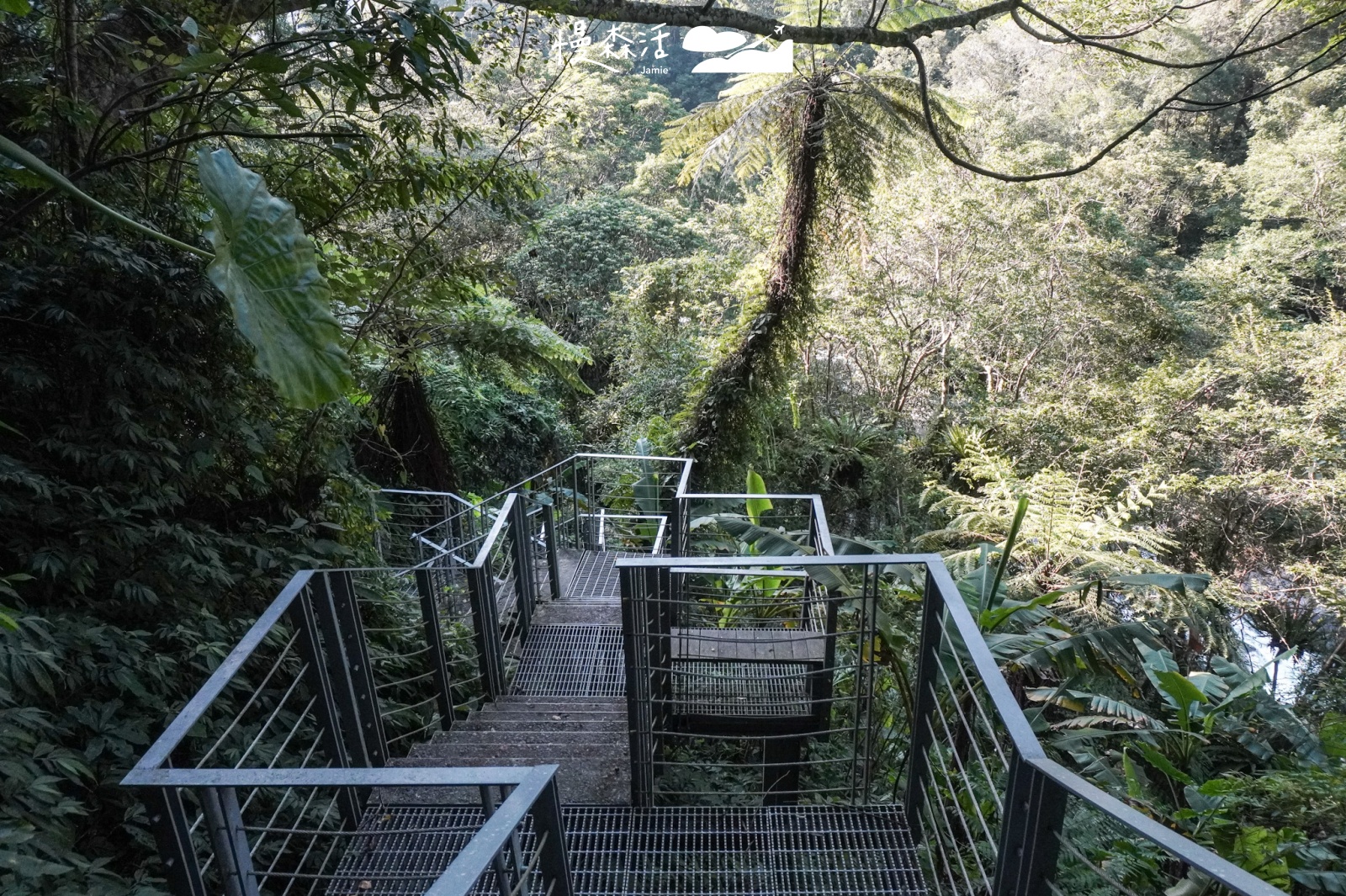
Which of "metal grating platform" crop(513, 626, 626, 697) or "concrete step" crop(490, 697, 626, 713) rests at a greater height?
"concrete step" crop(490, 697, 626, 713)

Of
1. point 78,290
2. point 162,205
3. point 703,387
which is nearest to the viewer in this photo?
point 78,290

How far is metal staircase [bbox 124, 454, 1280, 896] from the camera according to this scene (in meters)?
1.64

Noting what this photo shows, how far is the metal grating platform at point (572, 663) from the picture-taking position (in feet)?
15.4

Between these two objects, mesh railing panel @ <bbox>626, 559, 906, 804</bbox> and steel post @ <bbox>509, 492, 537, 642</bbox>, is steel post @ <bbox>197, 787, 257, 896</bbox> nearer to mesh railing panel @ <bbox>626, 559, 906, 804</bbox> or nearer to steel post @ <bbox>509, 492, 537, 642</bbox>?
mesh railing panel @ <bbox>626, 559, 906, 804</bbox>

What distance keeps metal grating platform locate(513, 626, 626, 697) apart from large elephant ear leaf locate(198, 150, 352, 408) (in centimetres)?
301

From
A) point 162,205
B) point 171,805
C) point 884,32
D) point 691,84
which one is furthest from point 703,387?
point 691,84

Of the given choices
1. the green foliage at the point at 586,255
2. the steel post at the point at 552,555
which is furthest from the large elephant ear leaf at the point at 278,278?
the green foliage at the point at 586,255

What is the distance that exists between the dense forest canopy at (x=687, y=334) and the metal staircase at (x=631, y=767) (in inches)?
15.9

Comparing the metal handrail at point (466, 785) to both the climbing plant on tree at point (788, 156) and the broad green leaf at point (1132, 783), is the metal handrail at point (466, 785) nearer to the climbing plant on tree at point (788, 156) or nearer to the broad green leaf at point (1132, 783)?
the broad green leaf at point (1132, 783)

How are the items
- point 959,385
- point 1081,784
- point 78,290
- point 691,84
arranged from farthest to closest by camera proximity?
1. point 691,84
2. point 959,385
3. point 78,290
4. point 1081,784

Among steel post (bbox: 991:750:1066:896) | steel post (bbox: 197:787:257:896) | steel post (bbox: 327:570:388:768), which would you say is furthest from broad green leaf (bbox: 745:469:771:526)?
steel post (bbox: 197:787:257:896)

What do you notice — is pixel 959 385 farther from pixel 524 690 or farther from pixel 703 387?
pixel 524 690

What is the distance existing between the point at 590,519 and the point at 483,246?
309 inches

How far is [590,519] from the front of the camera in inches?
301
